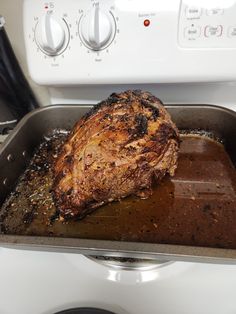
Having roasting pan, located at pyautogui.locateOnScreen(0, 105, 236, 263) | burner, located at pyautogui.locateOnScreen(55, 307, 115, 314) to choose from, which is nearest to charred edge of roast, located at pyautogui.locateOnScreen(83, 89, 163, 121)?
roasting pan, located at pyautogui.locateOnScreen(0, 105, 236, 263)

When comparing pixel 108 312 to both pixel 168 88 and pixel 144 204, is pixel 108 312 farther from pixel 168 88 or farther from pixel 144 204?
pixel 168 88

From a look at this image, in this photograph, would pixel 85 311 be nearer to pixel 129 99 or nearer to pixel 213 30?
pixel 129 99

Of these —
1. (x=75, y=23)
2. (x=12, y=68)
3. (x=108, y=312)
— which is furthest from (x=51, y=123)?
(x=108, y=312)

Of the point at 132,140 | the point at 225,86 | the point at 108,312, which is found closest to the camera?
the point at 108,312

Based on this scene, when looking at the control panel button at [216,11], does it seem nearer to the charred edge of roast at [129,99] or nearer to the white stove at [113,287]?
the charred edge of roast at [129,99]

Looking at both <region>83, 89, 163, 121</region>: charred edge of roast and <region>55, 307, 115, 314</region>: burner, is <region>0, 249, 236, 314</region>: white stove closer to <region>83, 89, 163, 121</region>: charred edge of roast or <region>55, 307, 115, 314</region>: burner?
<region>55, 307, 115, 314</region>: burner
